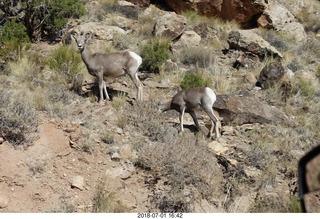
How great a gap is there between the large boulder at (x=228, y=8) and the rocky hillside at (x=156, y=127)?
9.18 ft

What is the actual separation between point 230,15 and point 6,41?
10815mm

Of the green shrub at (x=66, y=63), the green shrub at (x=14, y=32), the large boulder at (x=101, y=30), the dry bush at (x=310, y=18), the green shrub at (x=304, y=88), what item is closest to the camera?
the green shrub at (x=66, y=63)

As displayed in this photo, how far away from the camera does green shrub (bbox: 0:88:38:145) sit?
8383mm

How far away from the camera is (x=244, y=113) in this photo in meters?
11.5

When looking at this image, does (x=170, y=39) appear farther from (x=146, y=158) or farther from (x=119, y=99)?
(x=146, y=158)

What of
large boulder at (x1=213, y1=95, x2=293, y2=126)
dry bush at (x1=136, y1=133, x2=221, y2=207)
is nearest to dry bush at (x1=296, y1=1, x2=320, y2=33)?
large boulder at (x1=213, y1=95, x2=293, y2=126)

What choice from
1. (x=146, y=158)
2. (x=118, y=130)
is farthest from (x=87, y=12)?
(x=146, y=158)

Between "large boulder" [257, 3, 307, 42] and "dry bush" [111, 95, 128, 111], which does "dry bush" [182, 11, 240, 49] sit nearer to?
"large boulder" [257, 3, 307, 42]

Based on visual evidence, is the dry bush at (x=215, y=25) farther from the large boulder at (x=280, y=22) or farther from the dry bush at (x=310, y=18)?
the dry bush at (x=310, y=18)

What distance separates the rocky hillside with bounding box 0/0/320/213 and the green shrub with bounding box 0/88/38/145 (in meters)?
0.02

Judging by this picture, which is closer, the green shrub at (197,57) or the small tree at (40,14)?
the small tree at (40,14)

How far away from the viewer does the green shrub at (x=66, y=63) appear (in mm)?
12929

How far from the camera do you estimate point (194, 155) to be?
340 inches

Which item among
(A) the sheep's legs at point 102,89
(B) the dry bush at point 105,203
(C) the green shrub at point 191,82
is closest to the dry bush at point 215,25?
(C) the green shrub at point 191,82
